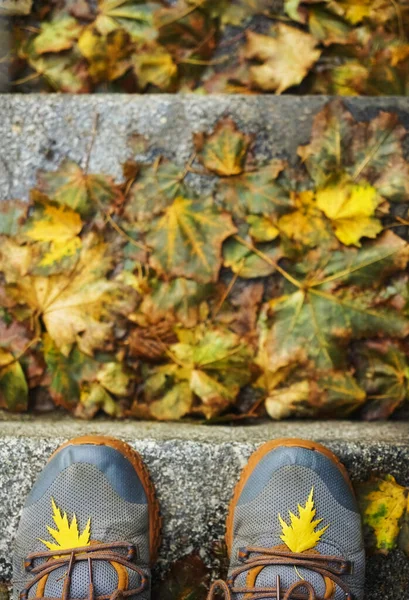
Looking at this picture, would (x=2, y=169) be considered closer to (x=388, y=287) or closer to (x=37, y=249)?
(x=37, y=249)

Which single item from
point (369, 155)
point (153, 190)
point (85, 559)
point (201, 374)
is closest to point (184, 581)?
point (85, 559)

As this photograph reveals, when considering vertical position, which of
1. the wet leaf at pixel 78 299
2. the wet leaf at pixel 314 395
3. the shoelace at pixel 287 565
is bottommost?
the shoelace at pixel 287 565

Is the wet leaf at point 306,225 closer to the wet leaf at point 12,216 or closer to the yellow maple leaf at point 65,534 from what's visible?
the wet leaf at point 12,216

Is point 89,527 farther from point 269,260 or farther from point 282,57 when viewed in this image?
point 282,57

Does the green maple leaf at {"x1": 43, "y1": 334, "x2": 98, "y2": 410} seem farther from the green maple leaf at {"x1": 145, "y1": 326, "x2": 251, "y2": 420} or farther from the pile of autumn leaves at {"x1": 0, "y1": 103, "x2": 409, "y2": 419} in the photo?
the green maple leaf at {"x1": 145, "y1": 326, "x2": 251, "y2": 420}

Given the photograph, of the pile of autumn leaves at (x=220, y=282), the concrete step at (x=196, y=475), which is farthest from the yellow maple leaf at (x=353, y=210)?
the concrete step at (x=196, y=475)

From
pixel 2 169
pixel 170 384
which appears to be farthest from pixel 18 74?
pixel 170 384

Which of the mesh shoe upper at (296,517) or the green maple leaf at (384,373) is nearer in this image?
the mesh shoe upper at (296,517)
